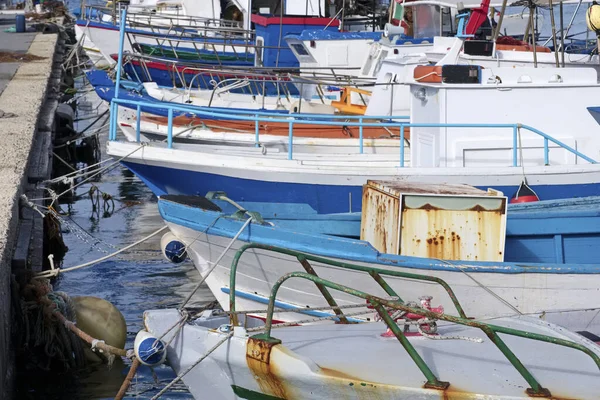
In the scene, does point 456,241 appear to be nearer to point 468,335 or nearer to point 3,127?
point 468,335

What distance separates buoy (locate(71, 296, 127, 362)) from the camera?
7301mm

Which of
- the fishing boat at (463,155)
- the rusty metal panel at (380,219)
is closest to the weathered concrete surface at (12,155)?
the fishing boat at (463,155)

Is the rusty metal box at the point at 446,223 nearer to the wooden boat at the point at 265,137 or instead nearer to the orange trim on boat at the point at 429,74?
the orange trim on boat at the point at 429,74

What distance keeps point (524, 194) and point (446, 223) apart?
2.07 metres

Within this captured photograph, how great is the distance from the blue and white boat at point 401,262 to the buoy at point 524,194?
0.84 metres

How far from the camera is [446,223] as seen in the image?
6965mm

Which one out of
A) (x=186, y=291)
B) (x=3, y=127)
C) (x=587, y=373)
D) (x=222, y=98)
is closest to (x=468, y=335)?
(x=587, y=373)

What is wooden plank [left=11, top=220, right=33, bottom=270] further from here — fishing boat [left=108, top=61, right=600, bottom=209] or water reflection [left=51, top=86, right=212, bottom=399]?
fishing boat [left=108, top=61, right=600, bottom=209]

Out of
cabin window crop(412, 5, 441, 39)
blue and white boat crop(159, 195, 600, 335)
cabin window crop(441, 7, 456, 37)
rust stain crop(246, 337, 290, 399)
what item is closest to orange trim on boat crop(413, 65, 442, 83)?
blue and white boat crop(159, 195, 600, 335)

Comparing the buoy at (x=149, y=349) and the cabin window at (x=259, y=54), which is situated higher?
the cabin window at (x=259, y=54)

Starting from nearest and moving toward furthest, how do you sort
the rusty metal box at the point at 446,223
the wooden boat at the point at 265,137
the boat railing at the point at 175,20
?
the rusty metal box at the point at 446,223 → the wooden boat at the point at 265,137 → the boat railing at the point at 175,20

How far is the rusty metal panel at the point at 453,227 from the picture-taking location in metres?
6.93

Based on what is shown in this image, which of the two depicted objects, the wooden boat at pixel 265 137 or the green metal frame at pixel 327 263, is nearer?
the green metal frame at pixel 327 263

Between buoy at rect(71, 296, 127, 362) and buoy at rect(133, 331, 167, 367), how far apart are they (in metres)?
2.07
